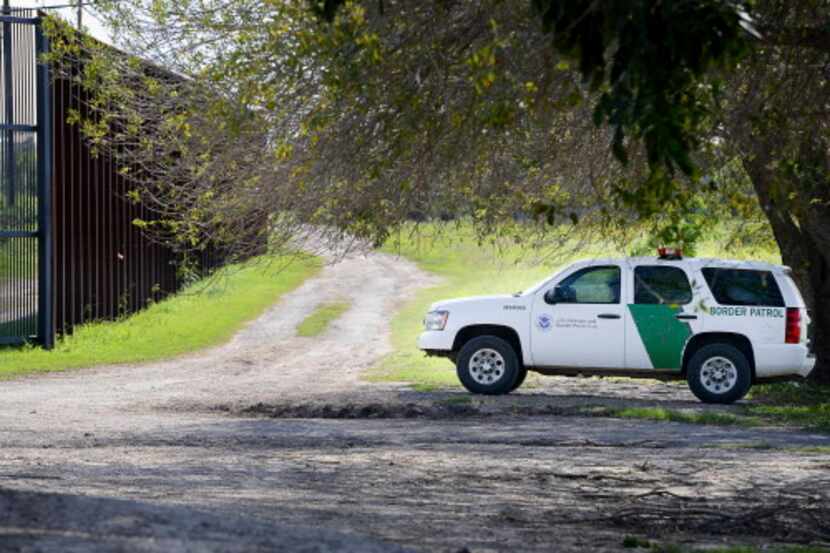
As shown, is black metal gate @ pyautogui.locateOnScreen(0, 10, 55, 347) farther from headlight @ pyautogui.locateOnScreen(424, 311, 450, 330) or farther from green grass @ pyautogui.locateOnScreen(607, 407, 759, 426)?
green grass @ pyautogui.locateOnScreen(607, 407, 759, 426)

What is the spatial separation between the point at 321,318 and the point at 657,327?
52.2 feet

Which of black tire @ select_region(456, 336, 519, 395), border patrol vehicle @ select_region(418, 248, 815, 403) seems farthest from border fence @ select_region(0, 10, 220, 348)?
border patrol vehicle @ select_region(418, 248, 815, 403)

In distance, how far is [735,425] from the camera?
16.2 metres

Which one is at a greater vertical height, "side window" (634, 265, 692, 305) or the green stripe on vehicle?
"side window" (634, 265, 692, 305)

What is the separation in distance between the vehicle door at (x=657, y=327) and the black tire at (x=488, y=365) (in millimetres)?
1489

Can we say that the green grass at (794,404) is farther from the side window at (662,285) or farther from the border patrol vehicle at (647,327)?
the side window at (662,285)

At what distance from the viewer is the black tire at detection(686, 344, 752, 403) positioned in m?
18.3

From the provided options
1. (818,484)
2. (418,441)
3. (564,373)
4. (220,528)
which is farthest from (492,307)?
(220,528)

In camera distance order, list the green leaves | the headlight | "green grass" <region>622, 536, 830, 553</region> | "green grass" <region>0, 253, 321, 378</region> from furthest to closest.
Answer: "green grass" <region>0, 253, 321, 378</region> → the headlight → "green grass" <region>622, 536, 830, 553</region> → the green leaves

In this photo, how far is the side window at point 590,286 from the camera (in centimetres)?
1861

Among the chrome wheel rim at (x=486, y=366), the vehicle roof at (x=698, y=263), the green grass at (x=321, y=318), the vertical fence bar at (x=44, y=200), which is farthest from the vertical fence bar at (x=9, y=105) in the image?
the vehicle roof at (x=698, y=263)

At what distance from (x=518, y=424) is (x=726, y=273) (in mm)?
4114

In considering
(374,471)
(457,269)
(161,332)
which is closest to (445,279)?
(457,269)

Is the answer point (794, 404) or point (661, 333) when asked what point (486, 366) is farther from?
point (794, 404)
